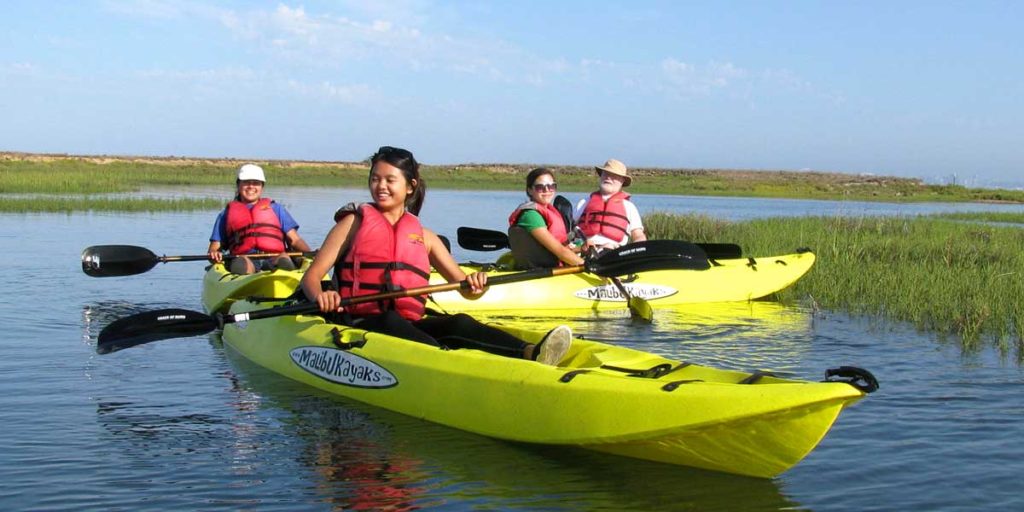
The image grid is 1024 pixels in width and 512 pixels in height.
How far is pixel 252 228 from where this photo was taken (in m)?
10.6

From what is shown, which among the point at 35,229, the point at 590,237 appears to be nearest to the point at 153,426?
the point at 590,237

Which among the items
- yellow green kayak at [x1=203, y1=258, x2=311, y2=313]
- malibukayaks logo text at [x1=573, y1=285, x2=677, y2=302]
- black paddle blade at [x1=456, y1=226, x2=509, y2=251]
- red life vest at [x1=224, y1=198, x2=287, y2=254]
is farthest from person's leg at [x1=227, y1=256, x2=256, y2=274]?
malibukayaks logo text at [x1=573, y1=285, x2=677, y2=302]

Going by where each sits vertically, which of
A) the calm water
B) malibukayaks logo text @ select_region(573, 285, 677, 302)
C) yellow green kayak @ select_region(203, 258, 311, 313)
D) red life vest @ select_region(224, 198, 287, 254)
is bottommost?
the calm water

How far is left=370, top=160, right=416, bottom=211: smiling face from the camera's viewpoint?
6199 millimetres

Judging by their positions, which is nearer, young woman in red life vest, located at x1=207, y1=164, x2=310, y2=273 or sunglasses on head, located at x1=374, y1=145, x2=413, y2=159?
sunglasses on head, located at x1=374, y1=145, x2=413, y2=159

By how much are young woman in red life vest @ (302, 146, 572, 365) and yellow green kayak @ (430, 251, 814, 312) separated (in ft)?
11.2

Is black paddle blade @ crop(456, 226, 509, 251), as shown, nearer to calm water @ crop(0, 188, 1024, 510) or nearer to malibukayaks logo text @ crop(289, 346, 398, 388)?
calm water @ crop(0, 188, 1024, 510)

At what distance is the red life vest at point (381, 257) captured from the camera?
Result: 6301 mm

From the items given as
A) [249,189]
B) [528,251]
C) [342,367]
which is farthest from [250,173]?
[342,367]

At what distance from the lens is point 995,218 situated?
24.2 m

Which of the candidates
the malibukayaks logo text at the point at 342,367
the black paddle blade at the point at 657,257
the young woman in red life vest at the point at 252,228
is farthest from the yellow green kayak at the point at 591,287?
the black paddle blade at the point at 657,257

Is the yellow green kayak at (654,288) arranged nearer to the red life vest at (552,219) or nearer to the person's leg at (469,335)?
the red life vest at (552,219)

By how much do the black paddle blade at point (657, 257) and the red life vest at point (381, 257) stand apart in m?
1.43

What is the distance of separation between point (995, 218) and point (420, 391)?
2166 centimetres
